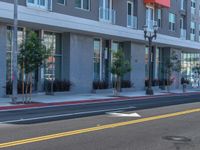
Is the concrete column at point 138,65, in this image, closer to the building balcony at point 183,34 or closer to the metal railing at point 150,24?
the metal railing at point 150,24

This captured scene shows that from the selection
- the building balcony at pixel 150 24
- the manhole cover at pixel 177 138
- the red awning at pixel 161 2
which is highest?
the red awning at pixel 161 2

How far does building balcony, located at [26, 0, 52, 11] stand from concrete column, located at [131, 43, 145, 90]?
46.6ft

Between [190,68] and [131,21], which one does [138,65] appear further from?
[190,68]

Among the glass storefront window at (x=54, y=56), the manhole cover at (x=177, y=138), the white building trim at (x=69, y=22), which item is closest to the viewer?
the manhole cover at (x=177, y=138)

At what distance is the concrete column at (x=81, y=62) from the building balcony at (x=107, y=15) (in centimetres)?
223

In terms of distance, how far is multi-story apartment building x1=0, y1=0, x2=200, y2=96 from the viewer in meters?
30.9

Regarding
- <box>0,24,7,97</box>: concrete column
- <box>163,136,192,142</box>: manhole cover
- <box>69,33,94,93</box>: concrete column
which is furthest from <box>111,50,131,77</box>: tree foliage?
<box>163,136,192,142</box>: manhole cover

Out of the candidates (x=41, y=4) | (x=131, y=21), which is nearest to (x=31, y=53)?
(x=41, y=4)

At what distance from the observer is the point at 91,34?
37969 mm

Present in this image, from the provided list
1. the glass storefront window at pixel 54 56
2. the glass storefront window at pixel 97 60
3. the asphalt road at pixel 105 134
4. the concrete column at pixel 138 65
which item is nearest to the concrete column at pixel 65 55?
the glass storefront window at pixel 54 56

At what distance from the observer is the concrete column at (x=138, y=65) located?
149ft

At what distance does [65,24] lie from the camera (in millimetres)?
32906

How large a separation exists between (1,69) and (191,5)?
38194 mm

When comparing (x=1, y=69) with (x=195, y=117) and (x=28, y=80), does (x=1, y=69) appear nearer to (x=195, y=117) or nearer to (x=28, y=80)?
(x=28, y=80)
